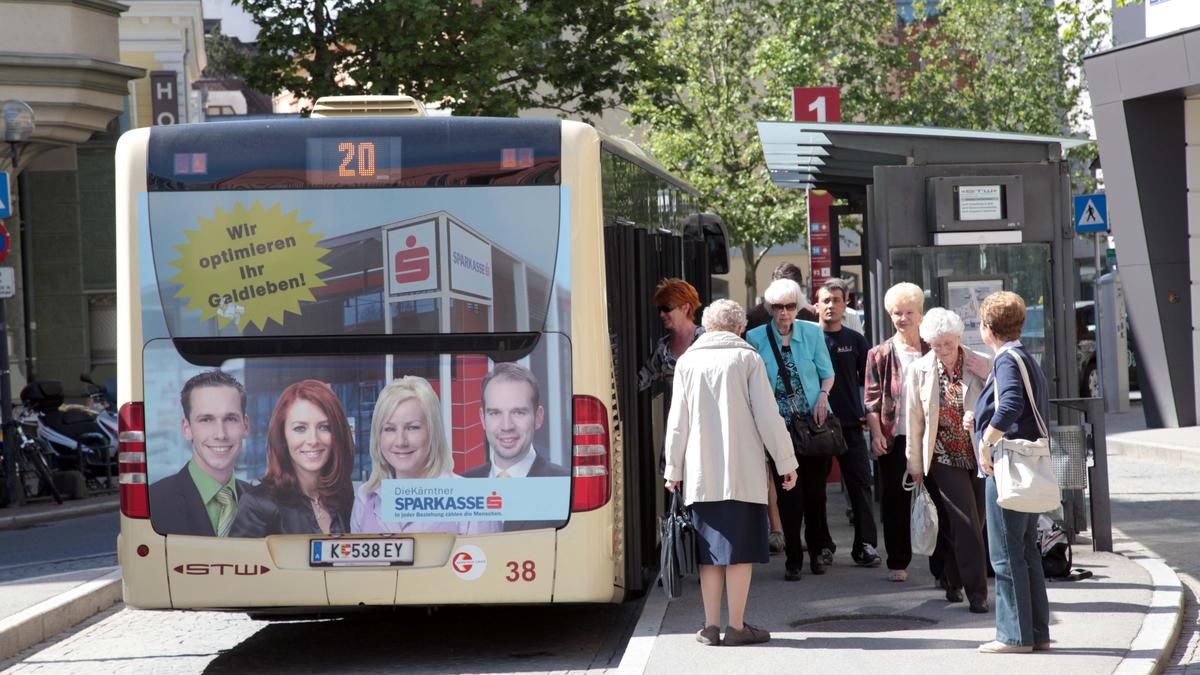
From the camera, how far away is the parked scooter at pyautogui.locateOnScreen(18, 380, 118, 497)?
18359 millimetres

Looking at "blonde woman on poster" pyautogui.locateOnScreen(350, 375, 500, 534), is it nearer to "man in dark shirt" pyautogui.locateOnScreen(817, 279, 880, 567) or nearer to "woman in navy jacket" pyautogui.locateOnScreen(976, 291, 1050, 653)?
"woman in navy jacket" pyautogui.locateOnScreen(976, 291, 1050, 653)

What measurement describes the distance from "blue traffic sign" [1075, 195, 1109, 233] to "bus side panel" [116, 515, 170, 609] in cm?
1561

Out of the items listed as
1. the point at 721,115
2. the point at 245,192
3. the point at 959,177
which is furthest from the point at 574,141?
the point at 721,115

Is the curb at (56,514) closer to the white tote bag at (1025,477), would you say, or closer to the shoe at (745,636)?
the shoe at (745,636)

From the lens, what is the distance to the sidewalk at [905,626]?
7.33 meters

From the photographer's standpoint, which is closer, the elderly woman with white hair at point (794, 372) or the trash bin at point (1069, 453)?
the elderly woman with white hair at point (794, 372)

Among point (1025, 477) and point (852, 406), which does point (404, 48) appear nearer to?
point (852, 406)

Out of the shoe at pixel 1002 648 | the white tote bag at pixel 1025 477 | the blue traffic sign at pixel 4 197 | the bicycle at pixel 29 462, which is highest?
the blue traffic sign at pixel 4 197

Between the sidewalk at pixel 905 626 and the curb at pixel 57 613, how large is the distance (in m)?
3.57

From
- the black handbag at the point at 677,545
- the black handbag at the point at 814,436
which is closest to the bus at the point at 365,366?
the black handbag at the point at 677,545

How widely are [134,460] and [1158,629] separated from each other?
16.3 ft

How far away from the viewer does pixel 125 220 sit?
7.90 meters

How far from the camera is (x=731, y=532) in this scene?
7.70 metres

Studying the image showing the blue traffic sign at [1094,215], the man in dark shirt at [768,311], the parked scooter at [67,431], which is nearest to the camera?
the man in dark shirt at [768,311]
